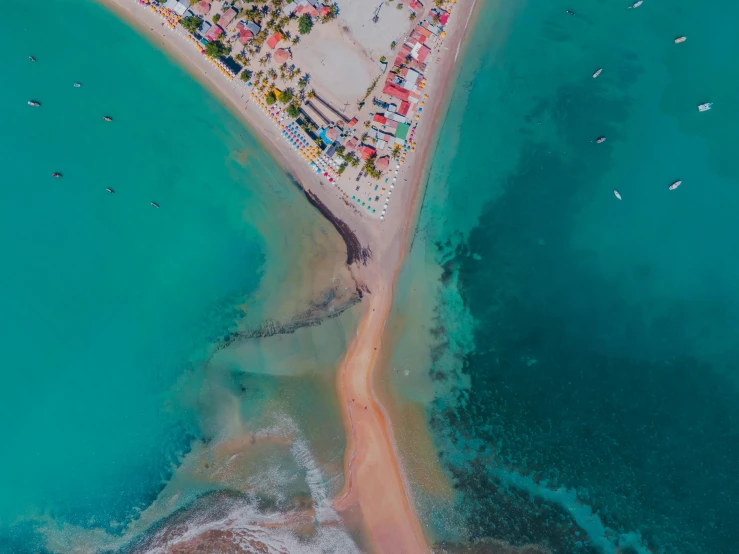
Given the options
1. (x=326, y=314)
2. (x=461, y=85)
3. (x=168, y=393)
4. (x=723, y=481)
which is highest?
(x=461, y=85)

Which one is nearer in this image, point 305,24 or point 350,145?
point 305,24

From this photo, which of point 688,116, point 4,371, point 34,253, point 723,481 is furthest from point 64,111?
point 723,481

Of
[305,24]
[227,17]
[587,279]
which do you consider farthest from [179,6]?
[587,279]

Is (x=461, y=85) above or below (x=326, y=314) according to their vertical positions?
above

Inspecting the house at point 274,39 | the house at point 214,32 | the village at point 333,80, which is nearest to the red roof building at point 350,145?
the village at point 333,80

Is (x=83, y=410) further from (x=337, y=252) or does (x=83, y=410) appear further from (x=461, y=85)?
(x=461, y=85)

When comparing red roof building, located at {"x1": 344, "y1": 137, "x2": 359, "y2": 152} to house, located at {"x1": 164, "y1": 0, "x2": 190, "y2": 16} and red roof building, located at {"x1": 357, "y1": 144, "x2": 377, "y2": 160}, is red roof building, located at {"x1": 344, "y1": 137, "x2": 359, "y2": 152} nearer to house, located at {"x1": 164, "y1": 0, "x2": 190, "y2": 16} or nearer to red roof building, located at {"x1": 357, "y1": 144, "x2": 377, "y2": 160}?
red roof building, located at {"x1": 357, "y1": 144, "x2": 377, "y2": 160}

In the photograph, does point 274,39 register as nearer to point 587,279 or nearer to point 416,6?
point 416,6

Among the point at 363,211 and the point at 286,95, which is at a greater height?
the point at 286,95
